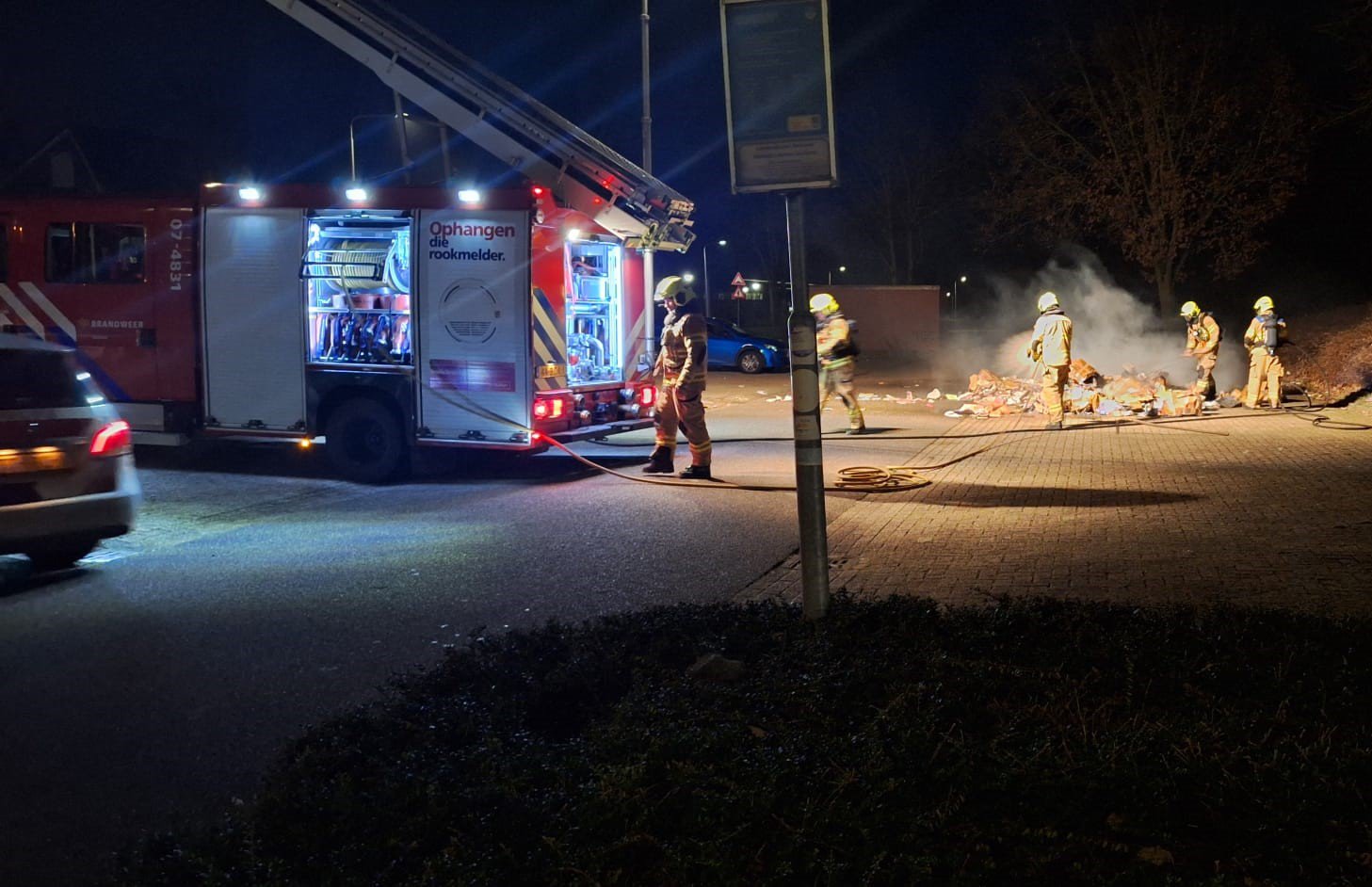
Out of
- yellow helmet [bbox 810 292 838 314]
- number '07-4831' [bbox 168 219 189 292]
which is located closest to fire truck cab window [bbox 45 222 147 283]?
number '07-4831' [bbox 168 219 189 292]

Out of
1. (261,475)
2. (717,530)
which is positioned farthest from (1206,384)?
(261,475)

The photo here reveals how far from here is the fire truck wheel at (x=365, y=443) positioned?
12.3 meters

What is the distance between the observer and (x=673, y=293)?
1205 cm

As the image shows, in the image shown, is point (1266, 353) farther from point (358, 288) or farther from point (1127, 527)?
point (358, 288)

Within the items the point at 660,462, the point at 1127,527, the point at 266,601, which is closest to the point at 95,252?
the point at 660,462

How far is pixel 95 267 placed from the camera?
12828 mm

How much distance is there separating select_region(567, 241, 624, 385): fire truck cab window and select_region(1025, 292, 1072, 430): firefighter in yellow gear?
6209 mm

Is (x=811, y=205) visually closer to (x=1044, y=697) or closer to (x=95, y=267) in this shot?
(x=95, y=267)

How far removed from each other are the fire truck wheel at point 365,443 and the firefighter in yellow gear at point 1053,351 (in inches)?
347

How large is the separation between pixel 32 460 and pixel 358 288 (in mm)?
4872

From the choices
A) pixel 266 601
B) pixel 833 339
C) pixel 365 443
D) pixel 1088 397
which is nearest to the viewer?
pixel 266 601

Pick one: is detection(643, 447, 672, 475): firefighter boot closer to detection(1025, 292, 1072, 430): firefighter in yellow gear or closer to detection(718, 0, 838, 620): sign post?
detection(1025, 292, 1072, 430): firefighter in yellow gear

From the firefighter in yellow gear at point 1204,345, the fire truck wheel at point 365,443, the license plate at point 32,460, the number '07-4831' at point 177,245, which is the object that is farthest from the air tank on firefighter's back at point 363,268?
the firefighter in yellow gear at point 1204,345

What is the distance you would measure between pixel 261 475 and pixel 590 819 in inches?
414
